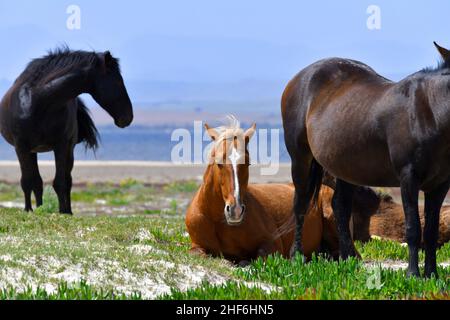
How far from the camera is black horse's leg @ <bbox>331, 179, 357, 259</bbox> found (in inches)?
388

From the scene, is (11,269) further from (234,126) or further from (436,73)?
(436,73)

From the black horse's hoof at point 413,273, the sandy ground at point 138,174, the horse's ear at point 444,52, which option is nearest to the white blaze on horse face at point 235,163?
the black horse's hoof at point 413,273

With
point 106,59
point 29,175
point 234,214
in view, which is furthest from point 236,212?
point 29,175

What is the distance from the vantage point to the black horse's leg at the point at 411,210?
8.01m

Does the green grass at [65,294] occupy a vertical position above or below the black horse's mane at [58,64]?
below

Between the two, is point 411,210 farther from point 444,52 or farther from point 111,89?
point 111,89

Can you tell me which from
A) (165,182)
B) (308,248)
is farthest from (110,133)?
(308,248)

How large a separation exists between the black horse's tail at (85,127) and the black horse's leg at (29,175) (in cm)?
147

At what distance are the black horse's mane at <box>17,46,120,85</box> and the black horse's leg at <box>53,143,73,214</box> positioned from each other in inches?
40.3

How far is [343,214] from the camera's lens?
32.4 ft

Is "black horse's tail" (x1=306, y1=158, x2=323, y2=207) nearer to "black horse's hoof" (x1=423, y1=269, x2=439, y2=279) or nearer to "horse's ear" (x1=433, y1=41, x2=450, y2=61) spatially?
"black horse's hoof" (x1=423, y1=269, x2=439, y2=279)

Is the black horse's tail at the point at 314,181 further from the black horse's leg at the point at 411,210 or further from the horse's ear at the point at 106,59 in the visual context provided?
the horse's ear at the point at 106,59

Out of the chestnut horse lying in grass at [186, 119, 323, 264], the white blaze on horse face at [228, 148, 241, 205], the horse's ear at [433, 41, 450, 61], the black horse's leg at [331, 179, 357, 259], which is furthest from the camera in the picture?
the black horse's leg at [331, 179, 357, 259]

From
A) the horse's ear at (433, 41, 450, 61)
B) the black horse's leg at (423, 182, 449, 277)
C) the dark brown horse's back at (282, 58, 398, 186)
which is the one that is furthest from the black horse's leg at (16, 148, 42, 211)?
the horse's ear at (433, 41, 450, 61)
